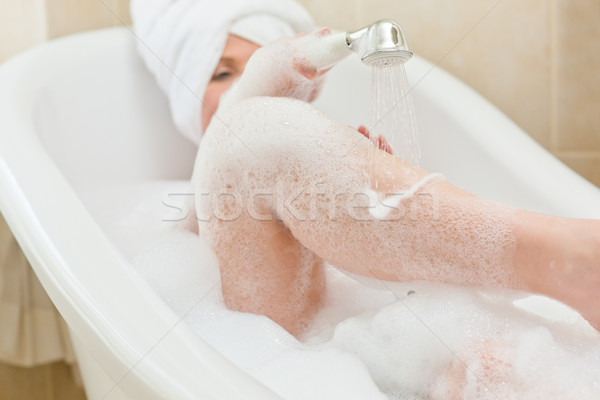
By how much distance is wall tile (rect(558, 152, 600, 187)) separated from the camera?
1089mm

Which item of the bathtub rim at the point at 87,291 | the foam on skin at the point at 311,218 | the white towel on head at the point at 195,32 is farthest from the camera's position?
the white towel on head at the point at 195,32

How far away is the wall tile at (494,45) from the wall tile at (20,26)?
24.1 inches

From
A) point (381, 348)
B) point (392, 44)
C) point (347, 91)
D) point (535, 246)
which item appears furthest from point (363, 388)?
point (347, 91)

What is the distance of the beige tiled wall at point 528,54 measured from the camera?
1.07m

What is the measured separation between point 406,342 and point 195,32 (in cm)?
63

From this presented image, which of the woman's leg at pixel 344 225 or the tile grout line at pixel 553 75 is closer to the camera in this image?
the woman's leg at pixel 344 225

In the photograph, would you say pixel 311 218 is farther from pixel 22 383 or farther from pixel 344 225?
pixel 22 383

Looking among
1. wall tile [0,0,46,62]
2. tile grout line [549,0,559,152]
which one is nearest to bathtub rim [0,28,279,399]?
wall tile [0,0,46,62]

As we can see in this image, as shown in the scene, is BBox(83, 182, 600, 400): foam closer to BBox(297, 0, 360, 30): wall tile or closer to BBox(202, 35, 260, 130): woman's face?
BBox(202, 35, 260, 130): woman's face

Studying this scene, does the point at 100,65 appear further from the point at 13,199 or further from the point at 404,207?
the point at 404,207

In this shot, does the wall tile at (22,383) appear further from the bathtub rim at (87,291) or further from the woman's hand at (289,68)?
the woman's hand at (289,68)

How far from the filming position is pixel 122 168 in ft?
3.37

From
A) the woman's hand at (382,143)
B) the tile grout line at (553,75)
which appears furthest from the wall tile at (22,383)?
the tile grout line at (553,75)

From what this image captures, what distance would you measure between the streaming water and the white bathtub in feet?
0.75
